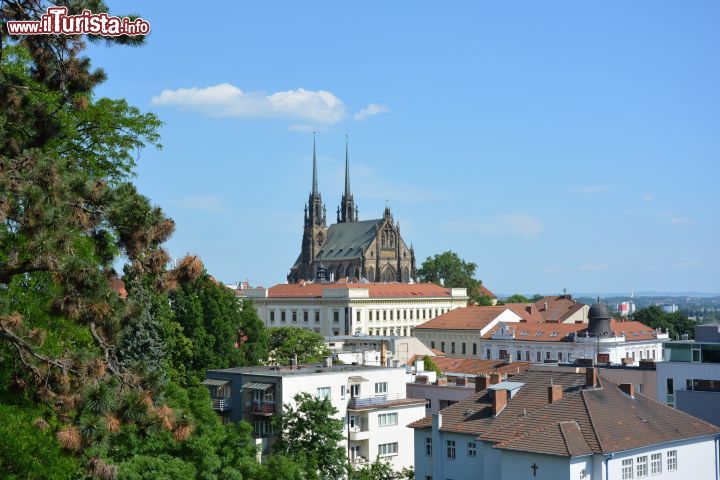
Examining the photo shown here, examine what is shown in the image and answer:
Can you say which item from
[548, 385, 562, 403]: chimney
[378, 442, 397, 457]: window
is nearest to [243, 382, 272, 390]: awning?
[378, 442, 397, 457]: window

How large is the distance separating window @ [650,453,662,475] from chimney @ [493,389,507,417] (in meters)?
6.68

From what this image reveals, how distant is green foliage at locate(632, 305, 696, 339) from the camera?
156 m

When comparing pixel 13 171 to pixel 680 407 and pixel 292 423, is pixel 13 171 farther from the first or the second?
pixel 680 407

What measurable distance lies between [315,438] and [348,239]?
5306 inches

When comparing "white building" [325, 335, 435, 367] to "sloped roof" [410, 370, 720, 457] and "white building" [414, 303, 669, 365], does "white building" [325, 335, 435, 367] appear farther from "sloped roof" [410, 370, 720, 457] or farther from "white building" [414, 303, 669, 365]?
"sloped roof" [410, 370, 720, 457]

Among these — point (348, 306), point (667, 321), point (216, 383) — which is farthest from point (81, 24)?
point (667, 321)

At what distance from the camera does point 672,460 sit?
132 ft

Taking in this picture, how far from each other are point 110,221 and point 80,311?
5.15 feet

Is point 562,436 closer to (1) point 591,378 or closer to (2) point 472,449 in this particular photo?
(1) point 591,378

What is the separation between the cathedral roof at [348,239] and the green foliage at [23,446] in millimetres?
150976

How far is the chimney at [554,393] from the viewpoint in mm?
41331

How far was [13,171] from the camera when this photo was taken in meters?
15.1

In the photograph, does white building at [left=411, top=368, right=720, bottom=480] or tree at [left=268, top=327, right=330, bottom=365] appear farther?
tree at [left=268, top=327, right=330, bottom=365]

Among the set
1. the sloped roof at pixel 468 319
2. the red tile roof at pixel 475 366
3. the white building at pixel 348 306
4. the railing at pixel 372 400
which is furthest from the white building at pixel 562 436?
the white building at pixel 348 306
